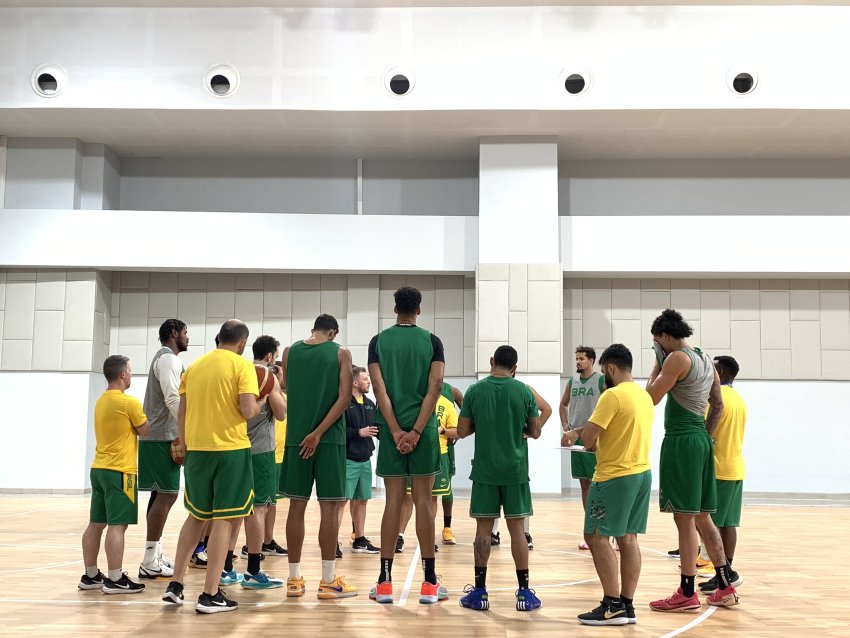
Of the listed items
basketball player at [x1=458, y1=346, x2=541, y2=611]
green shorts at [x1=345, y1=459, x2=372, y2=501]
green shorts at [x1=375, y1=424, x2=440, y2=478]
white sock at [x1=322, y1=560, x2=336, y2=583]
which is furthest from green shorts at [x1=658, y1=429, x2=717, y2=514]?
green shorts at [x1=345, y1=459, x2=372, y2=501]

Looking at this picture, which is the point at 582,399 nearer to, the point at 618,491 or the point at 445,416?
the point at 445,416

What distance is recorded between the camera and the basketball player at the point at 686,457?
16.4ft

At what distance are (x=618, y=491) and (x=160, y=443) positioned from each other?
308 centimetres

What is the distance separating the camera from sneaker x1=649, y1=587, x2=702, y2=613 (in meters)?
5.02

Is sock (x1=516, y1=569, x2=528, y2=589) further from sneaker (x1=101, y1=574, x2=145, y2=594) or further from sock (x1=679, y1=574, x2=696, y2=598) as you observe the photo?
sneaker (x1=101, y1=574, x2=145, y2=594)

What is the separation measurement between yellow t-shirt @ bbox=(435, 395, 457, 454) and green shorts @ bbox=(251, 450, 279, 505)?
69.5 inches

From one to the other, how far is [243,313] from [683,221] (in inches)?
267

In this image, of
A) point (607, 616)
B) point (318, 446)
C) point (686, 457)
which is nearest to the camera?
point (607, 616)

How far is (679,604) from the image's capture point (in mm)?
5016

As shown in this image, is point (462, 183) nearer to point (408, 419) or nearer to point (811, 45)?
point (811, 45)

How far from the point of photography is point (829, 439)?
12578 millimetres

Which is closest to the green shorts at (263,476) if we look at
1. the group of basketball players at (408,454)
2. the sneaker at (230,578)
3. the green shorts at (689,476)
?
the group of basketball players at (408,454)

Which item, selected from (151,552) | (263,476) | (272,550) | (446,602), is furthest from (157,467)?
(446,602)

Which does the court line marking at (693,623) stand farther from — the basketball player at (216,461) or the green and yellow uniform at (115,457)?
the green and yellow uniform at (115,457)
